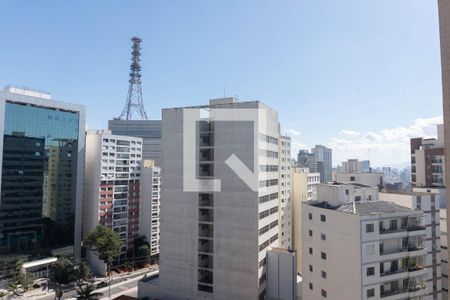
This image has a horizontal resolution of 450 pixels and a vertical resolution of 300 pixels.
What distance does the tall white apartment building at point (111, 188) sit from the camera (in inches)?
2223

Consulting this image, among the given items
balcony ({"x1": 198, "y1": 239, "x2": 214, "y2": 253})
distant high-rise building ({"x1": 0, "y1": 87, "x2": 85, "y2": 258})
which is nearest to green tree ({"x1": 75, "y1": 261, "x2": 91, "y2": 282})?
distant high-rise building ({"x1": 0, "y1": 87, "x2": 85, "y2": 258})

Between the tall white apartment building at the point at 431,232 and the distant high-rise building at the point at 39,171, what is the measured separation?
4908cm

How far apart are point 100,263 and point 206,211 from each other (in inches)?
1134

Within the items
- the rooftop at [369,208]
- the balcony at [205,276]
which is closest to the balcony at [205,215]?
the balcony at [205,276]

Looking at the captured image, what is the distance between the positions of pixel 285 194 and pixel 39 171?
3976cm

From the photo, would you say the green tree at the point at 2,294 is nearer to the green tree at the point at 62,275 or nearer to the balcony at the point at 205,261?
the green tree at the point at 62,275

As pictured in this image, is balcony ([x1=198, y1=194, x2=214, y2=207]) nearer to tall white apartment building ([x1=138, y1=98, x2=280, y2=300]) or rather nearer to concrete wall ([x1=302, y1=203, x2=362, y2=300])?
tall white apartment building ([x1=138, y1=98, x2=280, y2=300])

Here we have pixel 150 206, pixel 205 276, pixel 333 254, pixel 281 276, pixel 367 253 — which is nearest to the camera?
pixel 367 253

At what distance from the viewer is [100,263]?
5450 centimetres

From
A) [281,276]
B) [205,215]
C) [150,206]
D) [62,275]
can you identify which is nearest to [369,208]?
[281,276]

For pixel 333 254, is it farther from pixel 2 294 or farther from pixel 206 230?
pixel 2 294

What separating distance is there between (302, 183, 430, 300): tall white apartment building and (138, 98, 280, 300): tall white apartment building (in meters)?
6.99

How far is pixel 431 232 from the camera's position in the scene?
33.2 metres

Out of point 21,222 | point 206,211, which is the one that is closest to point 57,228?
point 21,222
